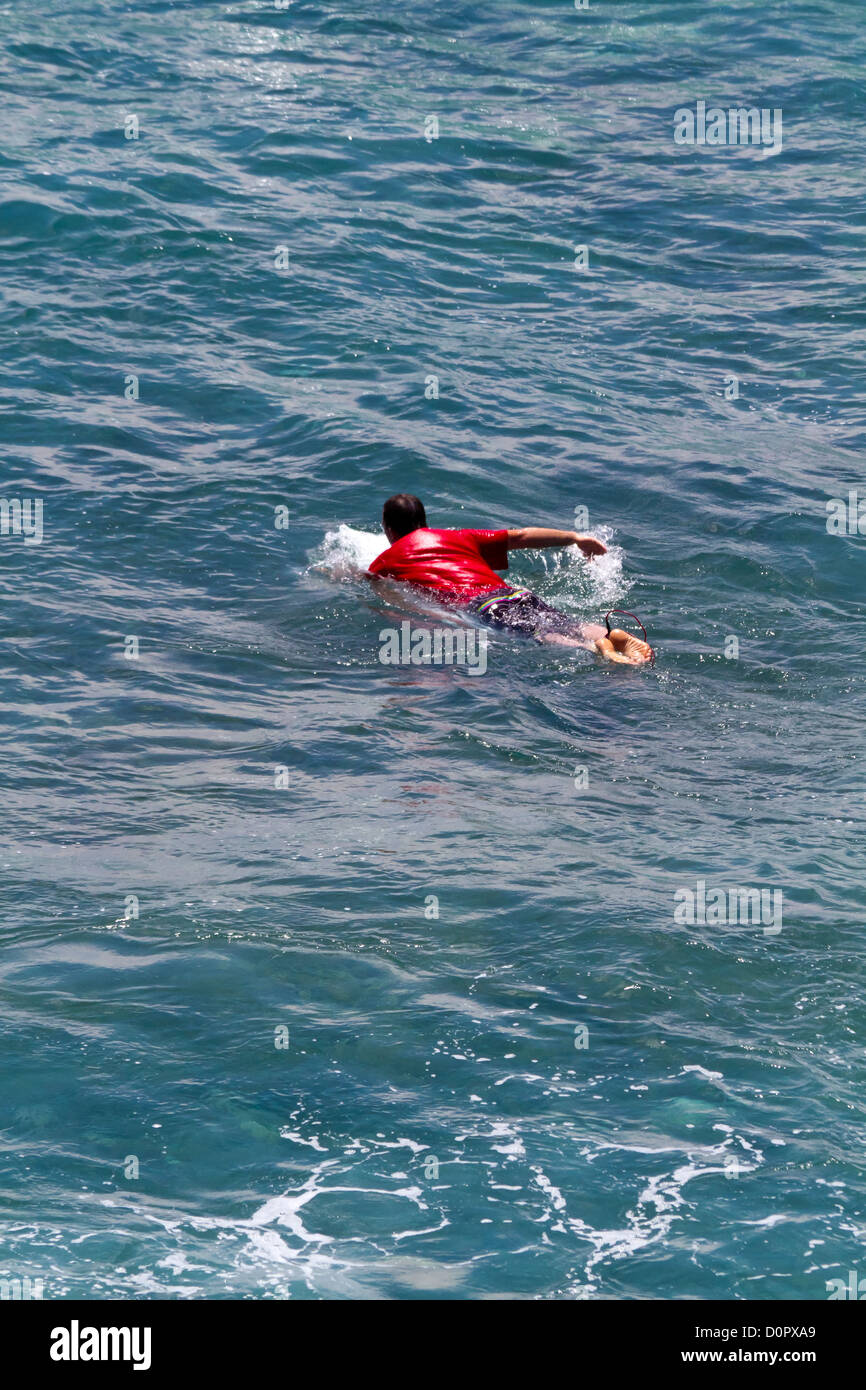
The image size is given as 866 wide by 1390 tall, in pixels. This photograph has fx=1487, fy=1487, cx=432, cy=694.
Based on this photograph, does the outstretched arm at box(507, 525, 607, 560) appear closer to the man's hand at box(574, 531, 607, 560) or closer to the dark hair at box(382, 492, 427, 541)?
the man's hand at box(574, 531, 607, 560)

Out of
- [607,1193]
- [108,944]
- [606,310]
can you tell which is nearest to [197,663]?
[108,944]

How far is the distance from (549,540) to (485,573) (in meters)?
0.52

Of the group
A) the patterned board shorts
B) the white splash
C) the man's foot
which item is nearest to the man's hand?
the patterned board shorts

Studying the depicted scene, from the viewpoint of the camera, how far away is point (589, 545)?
34.7 ft

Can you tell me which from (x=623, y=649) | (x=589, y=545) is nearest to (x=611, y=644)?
(x=623, y=649)

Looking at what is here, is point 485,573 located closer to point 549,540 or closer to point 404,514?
point 549,540

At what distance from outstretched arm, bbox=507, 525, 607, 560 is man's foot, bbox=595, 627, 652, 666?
0.93 metres

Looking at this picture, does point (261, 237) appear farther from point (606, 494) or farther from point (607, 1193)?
point (607, 1193)

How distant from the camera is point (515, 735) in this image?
349 inches

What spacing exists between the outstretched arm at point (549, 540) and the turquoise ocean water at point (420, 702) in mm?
701

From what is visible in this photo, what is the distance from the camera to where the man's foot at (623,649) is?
9789 mm

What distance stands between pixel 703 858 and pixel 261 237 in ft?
39.3

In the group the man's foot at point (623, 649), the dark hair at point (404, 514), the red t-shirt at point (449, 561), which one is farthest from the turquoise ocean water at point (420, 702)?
the dark hair at point (404, 514)

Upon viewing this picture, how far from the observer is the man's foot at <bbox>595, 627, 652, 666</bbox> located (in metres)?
9.79
